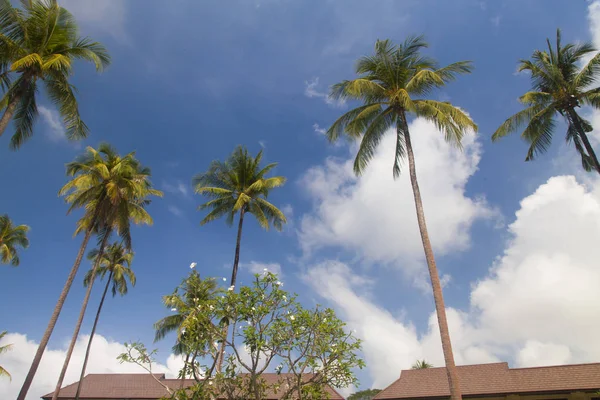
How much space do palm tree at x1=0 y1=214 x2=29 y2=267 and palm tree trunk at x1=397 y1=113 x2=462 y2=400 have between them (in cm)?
3121

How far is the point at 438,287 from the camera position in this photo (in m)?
12.2

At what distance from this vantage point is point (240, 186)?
2280cm

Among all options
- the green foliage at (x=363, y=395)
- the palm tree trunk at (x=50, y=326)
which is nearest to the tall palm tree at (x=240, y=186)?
the palm tree trunk at (x=50, y=326)

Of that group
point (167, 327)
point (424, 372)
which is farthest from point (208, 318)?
point (424, 372)

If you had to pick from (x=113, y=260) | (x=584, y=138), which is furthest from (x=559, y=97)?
(x=113, y=260)

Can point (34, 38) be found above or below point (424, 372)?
above

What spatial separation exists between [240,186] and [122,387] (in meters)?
27.7

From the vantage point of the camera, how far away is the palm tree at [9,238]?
29.8 metres

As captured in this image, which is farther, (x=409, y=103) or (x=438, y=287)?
(x=409, y=103)

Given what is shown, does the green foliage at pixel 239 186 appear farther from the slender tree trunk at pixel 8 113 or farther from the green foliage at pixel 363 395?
the green foliage at pixel 363 395

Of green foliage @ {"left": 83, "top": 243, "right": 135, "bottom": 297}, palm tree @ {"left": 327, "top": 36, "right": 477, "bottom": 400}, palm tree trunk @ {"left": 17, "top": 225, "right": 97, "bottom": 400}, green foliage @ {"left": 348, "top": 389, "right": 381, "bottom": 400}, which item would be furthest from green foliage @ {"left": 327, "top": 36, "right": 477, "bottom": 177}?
green foliage @ {"left": 348, "top": 389, "right": 381, "bottom": 400}

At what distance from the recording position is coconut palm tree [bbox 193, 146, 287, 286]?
22531 millimetres

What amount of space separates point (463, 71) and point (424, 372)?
81.8 ft

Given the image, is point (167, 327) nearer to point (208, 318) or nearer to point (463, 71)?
point (208, 318)
